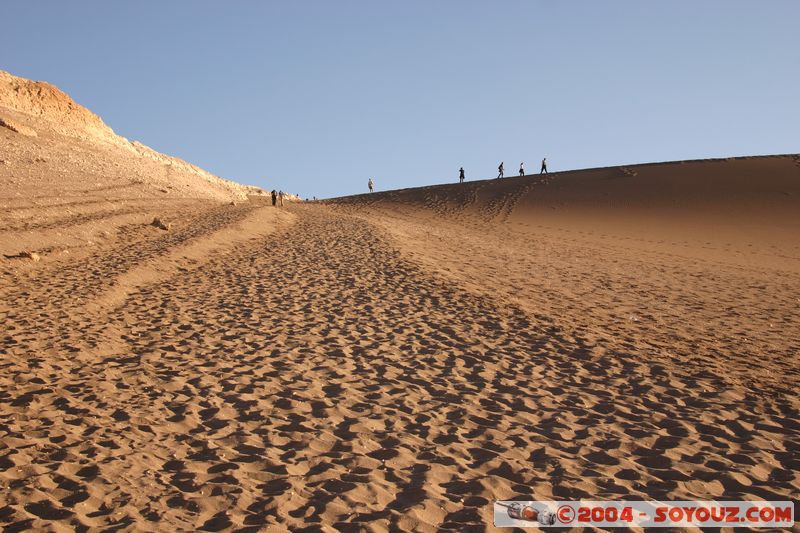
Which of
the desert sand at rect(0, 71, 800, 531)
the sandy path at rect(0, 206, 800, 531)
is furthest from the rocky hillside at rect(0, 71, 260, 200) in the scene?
the sandy path at rect(0, 206, 800, 531)

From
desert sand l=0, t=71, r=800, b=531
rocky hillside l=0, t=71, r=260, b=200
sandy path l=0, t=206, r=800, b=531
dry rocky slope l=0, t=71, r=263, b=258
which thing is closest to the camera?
sandy path l=0, t=206, r=800, b=531

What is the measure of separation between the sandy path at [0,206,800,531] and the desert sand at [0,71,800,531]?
0.03m

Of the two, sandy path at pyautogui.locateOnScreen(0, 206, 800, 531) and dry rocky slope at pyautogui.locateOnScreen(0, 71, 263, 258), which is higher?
dry rocky slope at pyautogui.locateOnScreen(0, 71, 263, 258)

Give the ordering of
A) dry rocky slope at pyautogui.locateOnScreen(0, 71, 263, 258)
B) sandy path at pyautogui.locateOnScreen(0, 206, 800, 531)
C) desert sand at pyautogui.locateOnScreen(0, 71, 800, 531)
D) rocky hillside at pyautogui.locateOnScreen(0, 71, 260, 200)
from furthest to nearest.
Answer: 1. rocky hillside at pyautogui.locateOnScreen(0, 71, 260, 200)
2. dry rocky slope at pyautogui.locateOnScreen(0, 71, 263, 258)
3. desert sand at pyautogui.locateOnScreen(0, 71, 800, 531)
4. sandy path at pyautogui.locateOnScreen(0, 206, 800, 531)

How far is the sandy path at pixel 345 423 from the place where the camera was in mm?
5422

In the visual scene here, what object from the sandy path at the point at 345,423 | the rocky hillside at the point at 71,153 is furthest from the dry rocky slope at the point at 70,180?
the sandy path at the point at 345,423

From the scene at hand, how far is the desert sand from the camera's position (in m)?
5.61

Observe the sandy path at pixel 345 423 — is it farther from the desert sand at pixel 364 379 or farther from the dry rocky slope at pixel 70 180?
the dry rocky slope at pixel 70 180

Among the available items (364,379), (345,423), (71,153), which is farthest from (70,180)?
(345,423)

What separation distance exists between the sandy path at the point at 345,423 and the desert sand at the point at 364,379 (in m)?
0.03

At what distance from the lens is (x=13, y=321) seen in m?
11.0

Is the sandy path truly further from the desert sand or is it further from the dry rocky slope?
the dry rocky slope

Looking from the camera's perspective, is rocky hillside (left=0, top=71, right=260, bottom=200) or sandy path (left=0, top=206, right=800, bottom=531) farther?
rocky hillside (left=0, top=71, right=260, bottom=200)

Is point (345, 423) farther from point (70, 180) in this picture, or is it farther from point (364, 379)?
point (70, 180)
